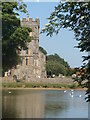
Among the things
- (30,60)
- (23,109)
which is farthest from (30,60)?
(23,109)

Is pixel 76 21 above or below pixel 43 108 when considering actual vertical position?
above

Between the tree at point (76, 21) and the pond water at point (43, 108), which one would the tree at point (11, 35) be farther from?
the tree at point (76, 21)

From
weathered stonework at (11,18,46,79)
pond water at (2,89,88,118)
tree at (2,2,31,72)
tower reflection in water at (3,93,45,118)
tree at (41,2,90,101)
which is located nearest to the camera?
tree at (41,2,90,101)

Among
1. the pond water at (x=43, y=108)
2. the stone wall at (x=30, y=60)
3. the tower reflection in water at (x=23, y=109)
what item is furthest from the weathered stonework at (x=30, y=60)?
the tower reflection in water at (x=23, y=109)

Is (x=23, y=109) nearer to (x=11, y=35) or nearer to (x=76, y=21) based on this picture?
(x=76, y=21)

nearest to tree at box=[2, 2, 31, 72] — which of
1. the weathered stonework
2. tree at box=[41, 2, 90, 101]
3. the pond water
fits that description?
the pond water

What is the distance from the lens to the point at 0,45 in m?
22.7

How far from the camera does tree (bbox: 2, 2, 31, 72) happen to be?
2300cm

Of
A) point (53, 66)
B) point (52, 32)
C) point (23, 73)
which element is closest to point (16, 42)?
point (52, 32)

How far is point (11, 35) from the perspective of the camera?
79.3ft

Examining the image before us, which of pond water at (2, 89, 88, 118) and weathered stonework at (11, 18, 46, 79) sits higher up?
weathered stonework at (11, 18, 46, 79)

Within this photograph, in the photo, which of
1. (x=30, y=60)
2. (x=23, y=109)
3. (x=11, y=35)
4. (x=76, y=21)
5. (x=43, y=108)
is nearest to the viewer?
(x=76, y=21)

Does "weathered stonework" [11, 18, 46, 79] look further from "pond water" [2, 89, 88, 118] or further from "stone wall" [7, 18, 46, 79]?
"pond water" [2, 89, 88, 118]

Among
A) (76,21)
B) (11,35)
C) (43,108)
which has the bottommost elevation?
(43,108)
